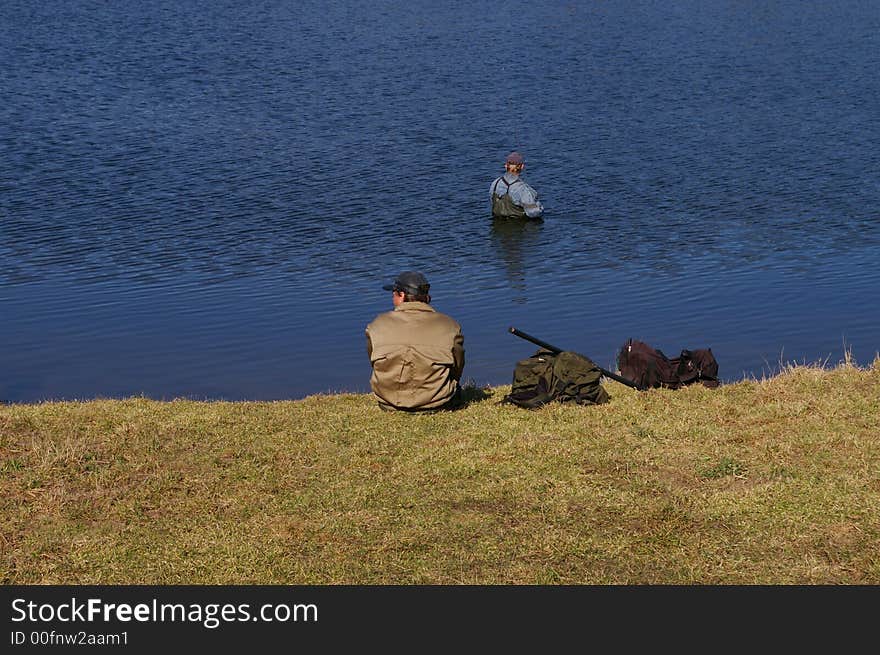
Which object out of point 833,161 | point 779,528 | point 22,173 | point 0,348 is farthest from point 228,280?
point 833,161

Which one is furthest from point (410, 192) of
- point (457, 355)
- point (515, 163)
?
point (457, 355)

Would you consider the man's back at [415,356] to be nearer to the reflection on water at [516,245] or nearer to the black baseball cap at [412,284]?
the black baseball cap at [412,284]

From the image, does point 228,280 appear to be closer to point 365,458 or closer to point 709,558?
point 365,458

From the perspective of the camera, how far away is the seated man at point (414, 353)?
1486cm

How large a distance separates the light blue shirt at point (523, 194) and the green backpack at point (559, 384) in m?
15.1

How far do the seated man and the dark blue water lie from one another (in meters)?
4.12

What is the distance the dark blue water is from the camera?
858 inches

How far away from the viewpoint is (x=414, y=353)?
14.9 meters

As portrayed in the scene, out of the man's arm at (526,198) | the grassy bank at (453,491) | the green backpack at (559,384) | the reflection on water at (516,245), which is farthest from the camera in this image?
the man's arm at (526,198)

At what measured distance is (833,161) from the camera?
35.6m

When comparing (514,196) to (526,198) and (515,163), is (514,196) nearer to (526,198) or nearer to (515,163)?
(526,198)

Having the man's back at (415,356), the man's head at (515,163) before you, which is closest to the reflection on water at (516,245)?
the man's head at (515,163)

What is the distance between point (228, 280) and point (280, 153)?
12.3 meters

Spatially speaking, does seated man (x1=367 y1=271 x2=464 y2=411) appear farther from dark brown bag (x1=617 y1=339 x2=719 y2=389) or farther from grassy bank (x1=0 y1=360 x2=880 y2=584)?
dark brown bag (x1=617 y1=339 x2=719 y2=389)
